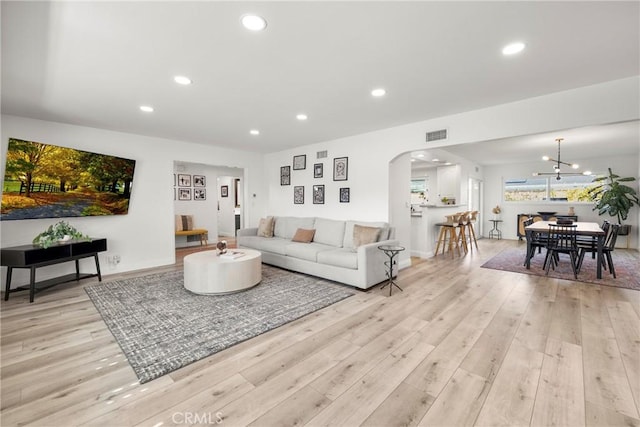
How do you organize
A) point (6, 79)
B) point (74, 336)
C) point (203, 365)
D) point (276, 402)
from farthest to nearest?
point (6, 79) < point (74, 336) < point (203, 365) < point (276, 402)

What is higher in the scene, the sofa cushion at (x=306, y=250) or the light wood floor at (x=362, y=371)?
the sofa cushion at (x=306, y=250)

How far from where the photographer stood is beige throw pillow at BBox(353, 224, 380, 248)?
13.9 feet

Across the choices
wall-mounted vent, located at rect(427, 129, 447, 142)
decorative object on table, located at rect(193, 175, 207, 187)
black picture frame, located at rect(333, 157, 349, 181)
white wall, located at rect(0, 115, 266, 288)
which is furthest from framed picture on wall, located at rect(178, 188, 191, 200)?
wall-mounted vent, located at rect(427, 129, 447, 142)

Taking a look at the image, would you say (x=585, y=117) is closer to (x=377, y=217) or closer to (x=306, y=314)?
(x=377, y=217)

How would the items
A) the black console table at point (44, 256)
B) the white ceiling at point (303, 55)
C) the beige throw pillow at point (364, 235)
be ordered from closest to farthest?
1. the white ceiling at point (303, 55)
2. the black console table at point (44, 256)
3. the beige throw pillow at point (364, 235)

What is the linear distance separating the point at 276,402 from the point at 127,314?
2212 millimetres

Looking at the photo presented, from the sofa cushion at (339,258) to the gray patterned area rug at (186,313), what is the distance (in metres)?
0.31

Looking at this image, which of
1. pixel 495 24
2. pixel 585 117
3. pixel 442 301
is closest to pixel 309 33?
pixel 495 24

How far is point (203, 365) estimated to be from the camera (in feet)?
6.91

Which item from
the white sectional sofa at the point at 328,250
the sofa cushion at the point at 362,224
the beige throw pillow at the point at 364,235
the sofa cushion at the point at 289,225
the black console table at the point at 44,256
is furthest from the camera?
the sofa cushion at the point at 289,225

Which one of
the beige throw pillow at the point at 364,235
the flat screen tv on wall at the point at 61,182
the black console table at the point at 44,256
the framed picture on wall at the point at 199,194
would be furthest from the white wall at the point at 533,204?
the black console table at the point at 44,256

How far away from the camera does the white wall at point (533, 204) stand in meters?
7.25

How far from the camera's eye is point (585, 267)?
511cm

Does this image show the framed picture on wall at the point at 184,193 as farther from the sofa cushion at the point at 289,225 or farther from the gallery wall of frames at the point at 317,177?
the sofa cushion at the point at 289,225
